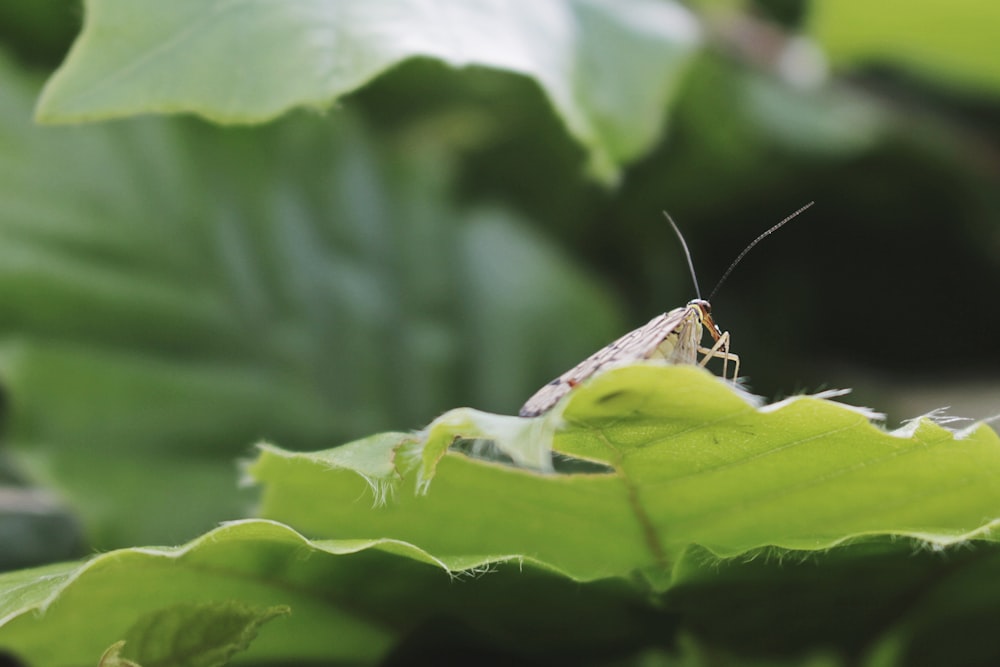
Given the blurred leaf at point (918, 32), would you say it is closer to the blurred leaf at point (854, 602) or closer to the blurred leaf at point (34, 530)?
the blurred leaf at point (854, 602)

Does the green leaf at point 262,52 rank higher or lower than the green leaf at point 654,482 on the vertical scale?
higher

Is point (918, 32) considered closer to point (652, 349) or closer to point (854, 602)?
point (652, 349)

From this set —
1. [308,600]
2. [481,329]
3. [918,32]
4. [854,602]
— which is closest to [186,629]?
[308,600]

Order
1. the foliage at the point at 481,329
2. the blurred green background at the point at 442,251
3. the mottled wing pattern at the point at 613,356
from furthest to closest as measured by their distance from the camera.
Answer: the blurred green background at the point at 442,251 → the mottled wing pattern at the point at 613,356 → the foliage at the point at 481,329

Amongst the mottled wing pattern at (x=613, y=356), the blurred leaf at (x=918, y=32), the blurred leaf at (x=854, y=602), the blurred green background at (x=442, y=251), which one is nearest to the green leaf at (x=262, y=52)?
the mottled wing pattern at (x=613, y=356)

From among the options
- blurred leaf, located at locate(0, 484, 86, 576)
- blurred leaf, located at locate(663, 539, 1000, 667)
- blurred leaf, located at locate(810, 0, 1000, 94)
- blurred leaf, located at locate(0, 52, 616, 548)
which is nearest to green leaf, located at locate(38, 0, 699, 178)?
blurred leaf, located at locate(663, 539, 1000, 667)

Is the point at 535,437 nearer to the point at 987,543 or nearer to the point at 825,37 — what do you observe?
the point at 987,543

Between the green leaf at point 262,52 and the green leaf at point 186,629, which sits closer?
the green leaf at point 186,629

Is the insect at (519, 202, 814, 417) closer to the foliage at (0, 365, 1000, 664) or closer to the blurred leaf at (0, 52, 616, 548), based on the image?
the foliage at (0, 365, 1000, 664)

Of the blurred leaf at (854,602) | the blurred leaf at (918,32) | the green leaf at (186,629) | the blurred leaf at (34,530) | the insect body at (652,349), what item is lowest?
the blurred leaf at (34,530)
